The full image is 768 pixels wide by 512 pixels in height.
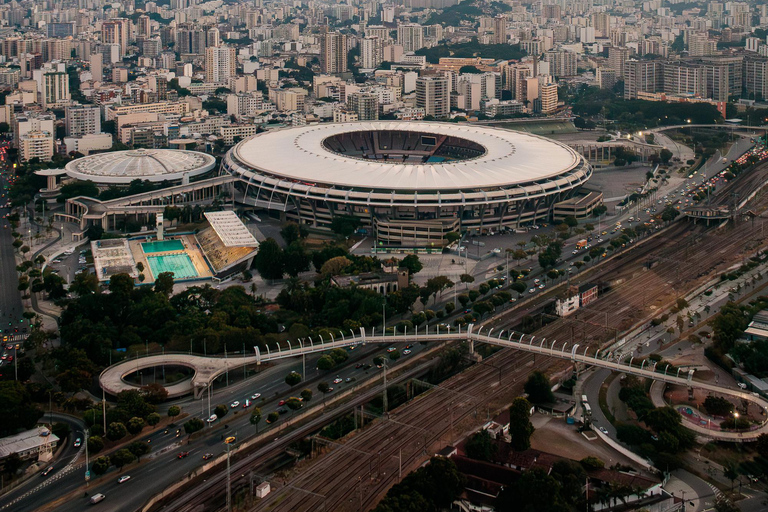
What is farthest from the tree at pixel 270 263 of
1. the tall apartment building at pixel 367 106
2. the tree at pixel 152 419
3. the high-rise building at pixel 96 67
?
the high-rise building at pixel 96 67

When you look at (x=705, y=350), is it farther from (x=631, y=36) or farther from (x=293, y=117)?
(x=631, y=36)

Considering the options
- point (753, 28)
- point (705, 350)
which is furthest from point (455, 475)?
point (753, 28)

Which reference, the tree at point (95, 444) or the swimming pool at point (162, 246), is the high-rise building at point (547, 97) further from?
the tree at point (95, 444)

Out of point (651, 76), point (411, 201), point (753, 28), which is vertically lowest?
point (411, 201)

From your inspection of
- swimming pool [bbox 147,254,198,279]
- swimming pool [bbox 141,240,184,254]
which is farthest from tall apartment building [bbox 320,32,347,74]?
swimming pool [bbox 147,254,198,279]

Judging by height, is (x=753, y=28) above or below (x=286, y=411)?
above

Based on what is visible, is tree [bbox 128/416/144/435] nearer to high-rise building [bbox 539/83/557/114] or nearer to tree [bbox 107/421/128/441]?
tree [bbox 107/421/128/441]

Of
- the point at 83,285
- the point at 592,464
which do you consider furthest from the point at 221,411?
the point at 83,285
